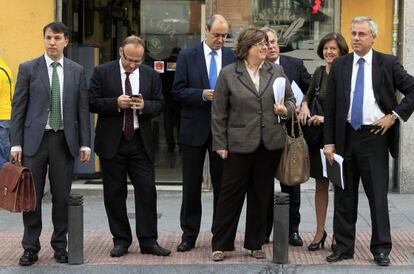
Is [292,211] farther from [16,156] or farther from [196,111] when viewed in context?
[16,156]

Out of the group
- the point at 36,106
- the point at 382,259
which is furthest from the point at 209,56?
the point at 382,259

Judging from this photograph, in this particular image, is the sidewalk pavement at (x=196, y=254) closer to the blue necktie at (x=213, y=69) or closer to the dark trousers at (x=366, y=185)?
the dark trousers at (x=366, y=185)

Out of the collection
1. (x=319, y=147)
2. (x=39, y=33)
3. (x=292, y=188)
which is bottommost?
(x=292, y=188)

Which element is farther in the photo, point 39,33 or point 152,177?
point 39,33

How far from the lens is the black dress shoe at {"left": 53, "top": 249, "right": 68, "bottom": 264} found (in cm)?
618

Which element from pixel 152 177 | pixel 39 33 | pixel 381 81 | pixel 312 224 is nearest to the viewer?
pixel 381 81

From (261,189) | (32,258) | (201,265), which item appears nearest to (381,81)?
(261,189)

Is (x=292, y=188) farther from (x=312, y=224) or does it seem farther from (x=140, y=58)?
(x=140, y=58)

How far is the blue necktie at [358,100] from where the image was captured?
598 cm

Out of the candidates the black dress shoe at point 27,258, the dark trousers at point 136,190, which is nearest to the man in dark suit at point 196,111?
the dark trousers at point 136,190

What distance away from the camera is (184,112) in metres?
6.59

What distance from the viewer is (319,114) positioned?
645cm

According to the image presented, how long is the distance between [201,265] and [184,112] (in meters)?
1.46

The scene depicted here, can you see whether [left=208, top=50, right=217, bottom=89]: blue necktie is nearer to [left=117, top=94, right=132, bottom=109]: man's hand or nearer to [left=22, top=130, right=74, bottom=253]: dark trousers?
[left=117, top=94, right=132, bottom=109]: man's hand
